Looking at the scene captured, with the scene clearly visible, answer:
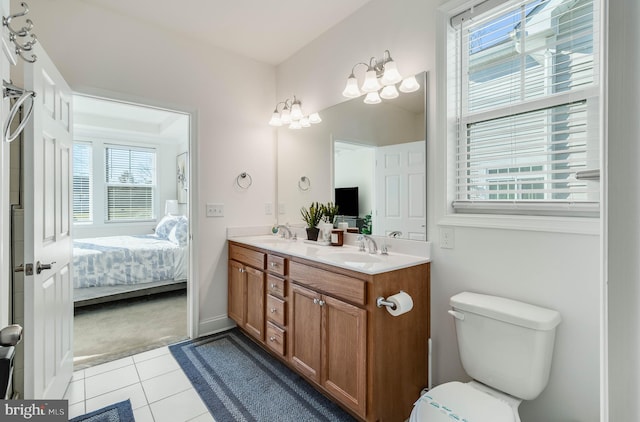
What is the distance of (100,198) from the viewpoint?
5059 millimetres

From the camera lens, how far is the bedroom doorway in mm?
2848

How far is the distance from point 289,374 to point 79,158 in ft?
16.2

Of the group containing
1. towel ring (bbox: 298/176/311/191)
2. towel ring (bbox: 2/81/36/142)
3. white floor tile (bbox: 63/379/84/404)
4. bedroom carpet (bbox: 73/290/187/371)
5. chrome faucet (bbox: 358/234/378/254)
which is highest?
towel ring (bbox: 2/81/36/142)

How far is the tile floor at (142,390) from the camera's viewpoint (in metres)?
1.77

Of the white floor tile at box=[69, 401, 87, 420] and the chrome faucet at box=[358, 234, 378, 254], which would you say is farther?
the chrome faucet at box=[358, 234, 378, 254]

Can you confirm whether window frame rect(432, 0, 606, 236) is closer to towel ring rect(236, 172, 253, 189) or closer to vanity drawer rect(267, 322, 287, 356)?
vanity drawer rect(267, 322, 287, 356)

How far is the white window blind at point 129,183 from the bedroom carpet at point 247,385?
3.66 metres

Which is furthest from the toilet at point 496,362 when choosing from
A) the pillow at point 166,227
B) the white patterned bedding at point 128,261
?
the pillow at point 166,227

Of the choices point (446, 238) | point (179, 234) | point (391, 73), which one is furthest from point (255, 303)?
point (179, 234)

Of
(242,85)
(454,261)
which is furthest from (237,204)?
A: (454,261)

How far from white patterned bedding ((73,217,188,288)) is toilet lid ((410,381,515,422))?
3.48m

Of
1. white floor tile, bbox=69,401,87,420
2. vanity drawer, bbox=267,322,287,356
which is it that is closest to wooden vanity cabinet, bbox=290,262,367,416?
vanity drawer, bbox=267,322,287,356

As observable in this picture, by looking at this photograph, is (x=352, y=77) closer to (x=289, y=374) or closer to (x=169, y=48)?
(x=169, y=48)

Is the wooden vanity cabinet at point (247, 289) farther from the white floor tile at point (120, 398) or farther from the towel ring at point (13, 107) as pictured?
the towel ring at point (13, 107)
